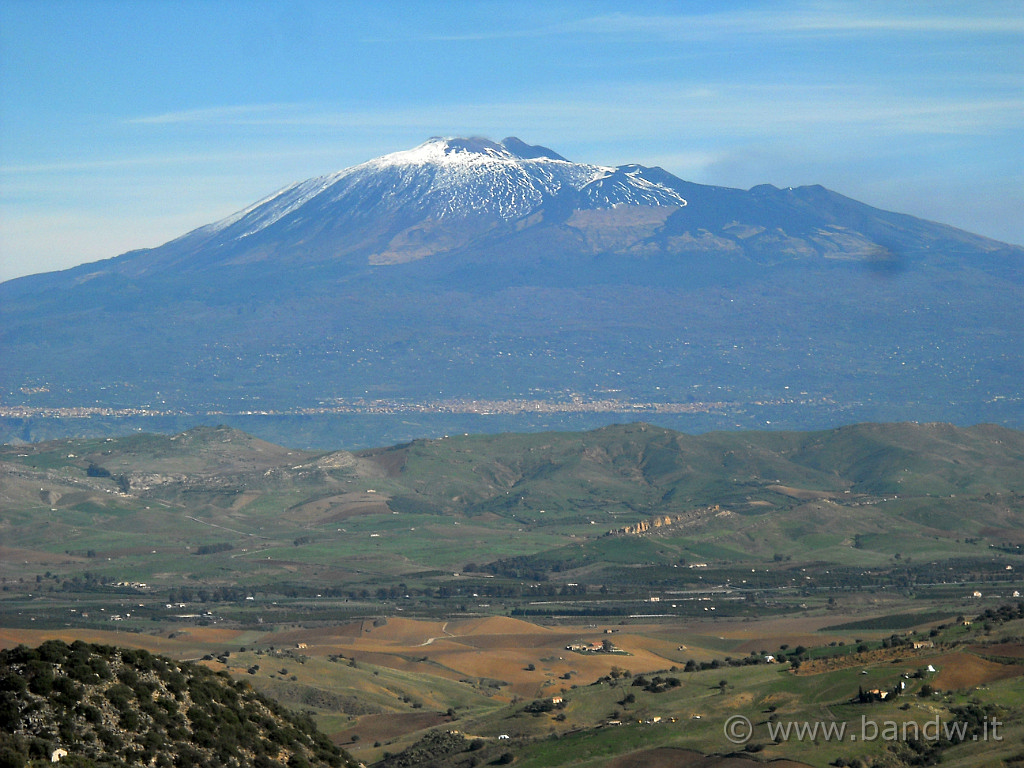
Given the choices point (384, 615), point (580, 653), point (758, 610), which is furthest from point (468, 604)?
point (580, 653)

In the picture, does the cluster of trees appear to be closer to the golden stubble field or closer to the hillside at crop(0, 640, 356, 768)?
the golden stubble field

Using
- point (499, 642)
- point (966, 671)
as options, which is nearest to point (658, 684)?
point (966, 671)

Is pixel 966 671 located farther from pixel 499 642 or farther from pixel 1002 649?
pixel 499 642

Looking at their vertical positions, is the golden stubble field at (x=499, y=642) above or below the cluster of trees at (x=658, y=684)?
below

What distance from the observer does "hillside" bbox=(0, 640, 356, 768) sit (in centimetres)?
3769

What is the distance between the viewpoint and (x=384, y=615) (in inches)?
5650

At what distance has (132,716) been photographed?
39781 mm

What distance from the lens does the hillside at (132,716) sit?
3769cm

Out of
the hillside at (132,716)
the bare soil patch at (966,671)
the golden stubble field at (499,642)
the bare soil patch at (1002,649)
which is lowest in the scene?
the golden stubble field at (499,642)

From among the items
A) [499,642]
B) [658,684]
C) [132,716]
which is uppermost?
[132,716]

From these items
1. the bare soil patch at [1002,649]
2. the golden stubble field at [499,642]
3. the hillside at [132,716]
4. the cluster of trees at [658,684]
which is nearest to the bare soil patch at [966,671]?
the bare soil patch at [1002,649]

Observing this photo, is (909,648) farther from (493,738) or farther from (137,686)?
(137,686)

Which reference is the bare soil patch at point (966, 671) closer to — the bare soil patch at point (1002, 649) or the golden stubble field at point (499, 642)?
the bare soil patch at point (1002, 649)

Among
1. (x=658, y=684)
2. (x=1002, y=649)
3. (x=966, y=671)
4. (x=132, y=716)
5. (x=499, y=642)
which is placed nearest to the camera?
(x=132, y=716)
